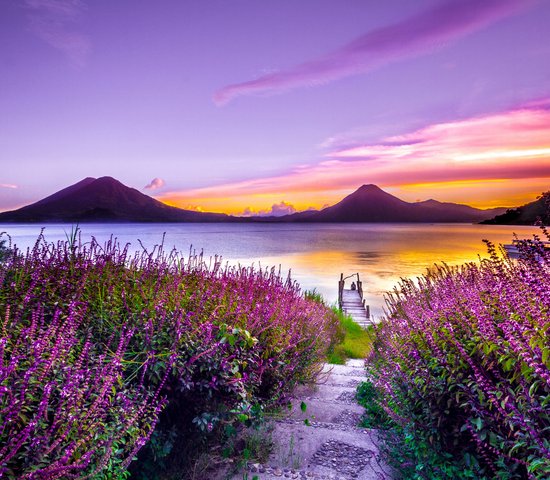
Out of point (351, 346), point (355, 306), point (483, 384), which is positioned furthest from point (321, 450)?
point (355, 306)

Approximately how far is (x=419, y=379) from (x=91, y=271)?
4131 millimetres

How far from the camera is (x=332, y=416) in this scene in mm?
6473

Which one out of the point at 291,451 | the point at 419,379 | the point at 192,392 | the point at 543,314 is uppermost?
the point at 543,314

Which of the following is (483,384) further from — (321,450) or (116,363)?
(116,363)

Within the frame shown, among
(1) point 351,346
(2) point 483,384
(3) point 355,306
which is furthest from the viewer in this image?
(3) point 355,306

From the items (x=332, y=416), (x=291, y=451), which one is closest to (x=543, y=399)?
(x=291, y=451)

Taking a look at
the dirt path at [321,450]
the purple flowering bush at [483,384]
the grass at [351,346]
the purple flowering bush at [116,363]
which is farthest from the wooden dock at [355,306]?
the purple flowering bush at [483,384]

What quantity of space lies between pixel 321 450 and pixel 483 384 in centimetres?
254

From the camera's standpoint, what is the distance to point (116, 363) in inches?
121

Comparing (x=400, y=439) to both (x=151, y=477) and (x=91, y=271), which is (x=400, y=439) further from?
(x=91, y=271)

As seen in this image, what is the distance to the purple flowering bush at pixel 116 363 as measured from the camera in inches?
105

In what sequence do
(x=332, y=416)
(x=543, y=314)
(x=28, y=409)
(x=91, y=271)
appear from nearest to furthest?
1. (x=28, y=409)
2. (x=543, y=314)
3. (x=91, y=271)
4. (x=332, y=416)

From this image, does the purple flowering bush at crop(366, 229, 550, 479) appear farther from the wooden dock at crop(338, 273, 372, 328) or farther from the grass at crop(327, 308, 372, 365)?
the wooden dock at crop(338, 273, 372, 328)

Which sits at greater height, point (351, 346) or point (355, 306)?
point (351, 346)
